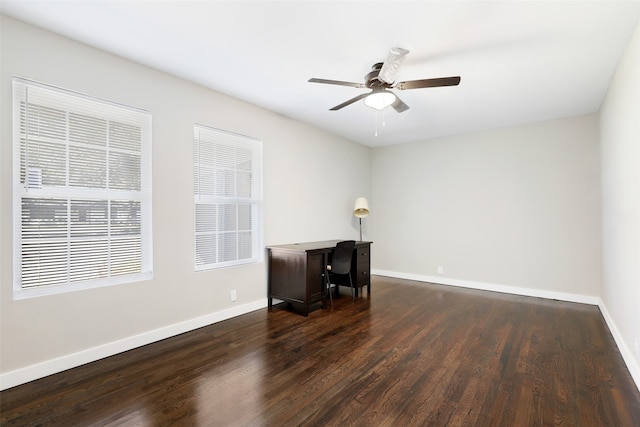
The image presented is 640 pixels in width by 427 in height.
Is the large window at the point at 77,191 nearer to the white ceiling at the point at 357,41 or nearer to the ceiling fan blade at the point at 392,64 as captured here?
the white ceiling at the point at 357,41

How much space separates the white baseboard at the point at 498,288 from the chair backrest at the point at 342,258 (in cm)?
214

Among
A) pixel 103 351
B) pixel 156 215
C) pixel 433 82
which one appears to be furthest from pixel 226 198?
pixel 433 82

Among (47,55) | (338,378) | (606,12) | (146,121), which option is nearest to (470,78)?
(606,12)

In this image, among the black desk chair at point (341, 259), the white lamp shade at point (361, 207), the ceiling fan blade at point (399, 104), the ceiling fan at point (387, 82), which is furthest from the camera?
the white lamp shade at point (361, 207)

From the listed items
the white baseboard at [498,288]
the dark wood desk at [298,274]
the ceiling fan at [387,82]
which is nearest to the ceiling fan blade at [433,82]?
the ceiling fan at [387,82]

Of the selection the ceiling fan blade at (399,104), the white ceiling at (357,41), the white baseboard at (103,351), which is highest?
the white ceiling at (357,41)

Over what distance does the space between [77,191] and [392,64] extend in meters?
2.81

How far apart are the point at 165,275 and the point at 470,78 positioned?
12.2 feet

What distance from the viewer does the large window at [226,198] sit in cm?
339

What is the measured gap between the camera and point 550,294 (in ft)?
14.6

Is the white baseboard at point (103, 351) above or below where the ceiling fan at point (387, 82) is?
below

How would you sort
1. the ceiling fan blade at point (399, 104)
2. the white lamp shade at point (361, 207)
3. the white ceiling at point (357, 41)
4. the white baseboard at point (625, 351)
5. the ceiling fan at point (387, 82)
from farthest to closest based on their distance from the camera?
1. the white lamp shade at point (361, 207)
2. the ceiling fan blade at point (399, 104)
3. the ceiling fan at point (387, 82)
4. the white baseboard at point (625, 351)
5. the white ceiling at point (357, 41)

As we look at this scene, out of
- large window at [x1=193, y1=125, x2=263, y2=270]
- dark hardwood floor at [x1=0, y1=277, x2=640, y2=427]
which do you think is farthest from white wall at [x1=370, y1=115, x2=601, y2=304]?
large window at [x1=193, y1=125, x2=263, y2=270]

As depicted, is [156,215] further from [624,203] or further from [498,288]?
[498,288]
